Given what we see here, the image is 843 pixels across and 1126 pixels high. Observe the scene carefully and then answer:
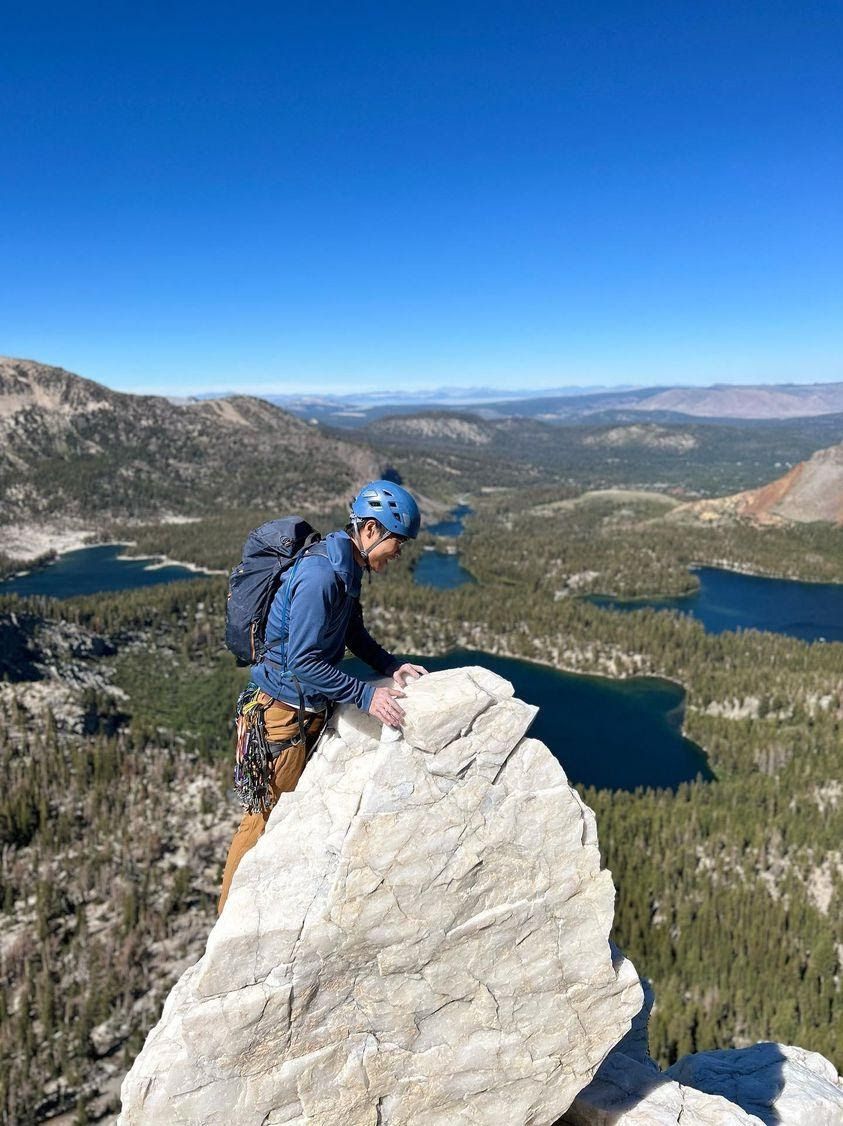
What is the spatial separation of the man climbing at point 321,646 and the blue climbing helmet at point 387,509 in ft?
0.04

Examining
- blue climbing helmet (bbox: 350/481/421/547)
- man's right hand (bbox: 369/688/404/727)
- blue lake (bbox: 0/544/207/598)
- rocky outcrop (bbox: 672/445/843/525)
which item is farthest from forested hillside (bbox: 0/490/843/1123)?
rocky outcrop (bbox: 672/445/843/525)

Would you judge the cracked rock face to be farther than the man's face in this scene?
No

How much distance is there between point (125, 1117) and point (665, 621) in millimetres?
93577

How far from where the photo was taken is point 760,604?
115 metres

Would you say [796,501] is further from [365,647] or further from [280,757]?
[280,757]

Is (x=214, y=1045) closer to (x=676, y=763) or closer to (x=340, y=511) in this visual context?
(x=676, y=763)

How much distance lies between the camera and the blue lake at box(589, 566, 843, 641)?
328ft

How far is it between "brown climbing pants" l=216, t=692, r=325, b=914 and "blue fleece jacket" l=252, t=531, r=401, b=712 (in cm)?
27

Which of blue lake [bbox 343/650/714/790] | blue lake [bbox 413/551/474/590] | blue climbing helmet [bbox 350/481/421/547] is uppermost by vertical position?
blue climbing helmet [bbox 350/481/421/547]

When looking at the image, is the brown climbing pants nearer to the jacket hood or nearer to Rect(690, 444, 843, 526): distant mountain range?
the jacket hood

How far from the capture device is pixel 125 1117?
677 centimetres

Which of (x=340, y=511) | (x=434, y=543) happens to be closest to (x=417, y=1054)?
(x=434, y=543)

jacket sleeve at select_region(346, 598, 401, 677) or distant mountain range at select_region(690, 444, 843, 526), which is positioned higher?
jacket sleeve at select_region(346, 598, 401, 677)

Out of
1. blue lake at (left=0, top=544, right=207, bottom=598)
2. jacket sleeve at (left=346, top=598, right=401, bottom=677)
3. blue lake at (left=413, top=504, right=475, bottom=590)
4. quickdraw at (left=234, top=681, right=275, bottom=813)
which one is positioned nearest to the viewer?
quickdraw at (left=234, top=681, right=275, bottom=813)
